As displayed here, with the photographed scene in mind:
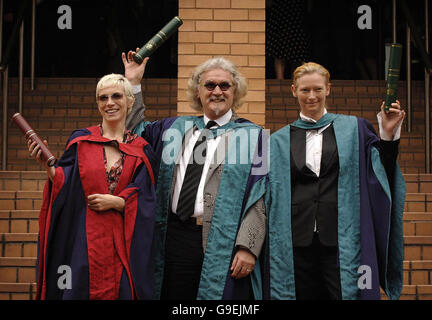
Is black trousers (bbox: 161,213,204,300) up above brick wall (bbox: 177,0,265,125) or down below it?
below

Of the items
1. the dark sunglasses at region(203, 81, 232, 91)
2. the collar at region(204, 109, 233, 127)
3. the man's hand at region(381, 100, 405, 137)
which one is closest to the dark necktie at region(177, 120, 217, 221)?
the collar at region(204, 109, 233, 127)

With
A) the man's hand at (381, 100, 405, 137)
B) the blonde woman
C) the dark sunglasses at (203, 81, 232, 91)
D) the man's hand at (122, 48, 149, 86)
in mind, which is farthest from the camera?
the man's hand at (122, 48, 149, 86)

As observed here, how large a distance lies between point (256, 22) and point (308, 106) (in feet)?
5.32

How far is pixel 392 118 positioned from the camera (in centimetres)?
315

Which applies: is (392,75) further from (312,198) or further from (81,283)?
(81,283)

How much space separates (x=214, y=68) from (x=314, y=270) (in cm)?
131

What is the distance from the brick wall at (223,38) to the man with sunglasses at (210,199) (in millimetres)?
1237

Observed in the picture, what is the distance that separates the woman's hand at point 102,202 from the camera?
9.77ft

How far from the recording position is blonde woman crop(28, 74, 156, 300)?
9.73 feet

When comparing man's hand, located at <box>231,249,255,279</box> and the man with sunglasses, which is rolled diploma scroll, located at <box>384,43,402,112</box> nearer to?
the man with sunglasses

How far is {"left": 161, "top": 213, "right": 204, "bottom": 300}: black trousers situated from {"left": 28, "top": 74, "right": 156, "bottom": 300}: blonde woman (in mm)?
176

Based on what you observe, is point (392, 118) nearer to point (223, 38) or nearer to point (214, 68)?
point (214, 68)

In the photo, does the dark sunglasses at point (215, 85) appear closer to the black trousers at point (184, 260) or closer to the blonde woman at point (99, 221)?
the blonde woman at point (99, 221)

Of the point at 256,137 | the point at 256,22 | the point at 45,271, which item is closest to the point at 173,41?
the point at 256,22
